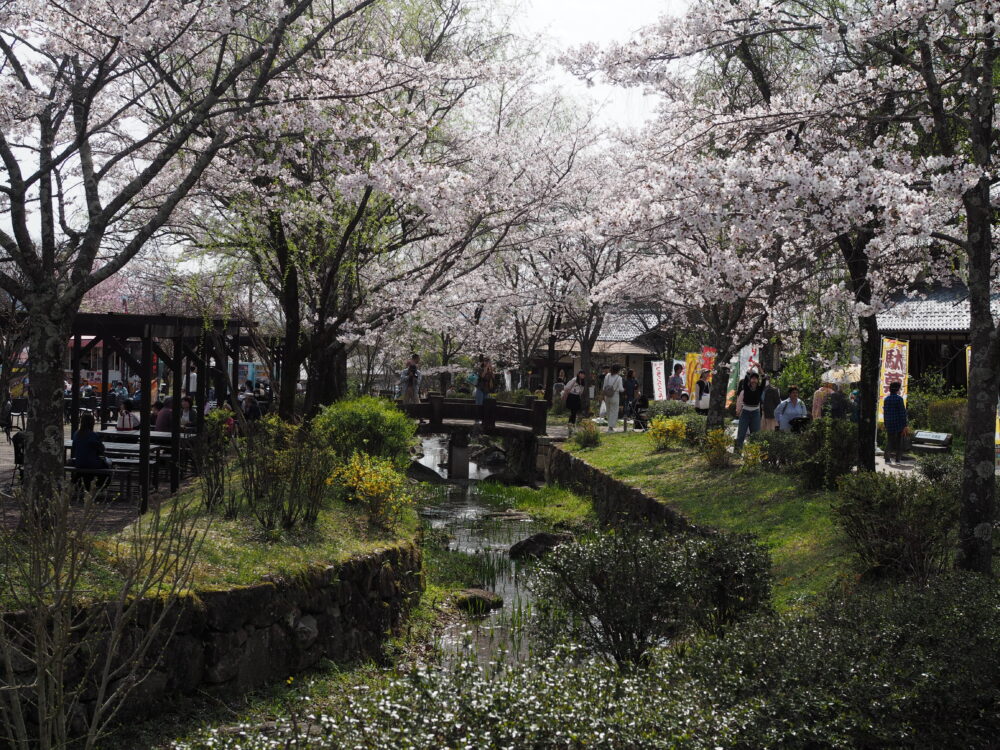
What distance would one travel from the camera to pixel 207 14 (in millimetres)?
9047

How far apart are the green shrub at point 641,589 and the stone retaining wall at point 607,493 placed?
1.72m

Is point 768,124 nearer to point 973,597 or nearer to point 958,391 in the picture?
point 973,597

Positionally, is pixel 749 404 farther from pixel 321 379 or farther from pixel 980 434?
pixel 980 434

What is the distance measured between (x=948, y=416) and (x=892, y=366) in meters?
3.70

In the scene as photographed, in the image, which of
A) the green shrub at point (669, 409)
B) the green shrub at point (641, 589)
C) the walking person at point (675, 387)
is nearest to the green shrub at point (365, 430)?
the green shrub at point (641, 589)

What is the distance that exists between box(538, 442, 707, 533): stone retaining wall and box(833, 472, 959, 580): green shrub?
6.34ft

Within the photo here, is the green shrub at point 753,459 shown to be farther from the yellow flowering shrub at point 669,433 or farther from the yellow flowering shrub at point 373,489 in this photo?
the yellow flowering shrub at point 373,489

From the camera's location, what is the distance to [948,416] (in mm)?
19047

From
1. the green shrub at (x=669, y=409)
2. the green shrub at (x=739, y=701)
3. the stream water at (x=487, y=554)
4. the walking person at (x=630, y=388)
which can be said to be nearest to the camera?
the green shrub at (x=739, y=701)

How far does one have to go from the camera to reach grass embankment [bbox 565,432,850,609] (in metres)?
8.45

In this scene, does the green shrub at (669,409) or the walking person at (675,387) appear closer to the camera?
the green shrub at (669,409)

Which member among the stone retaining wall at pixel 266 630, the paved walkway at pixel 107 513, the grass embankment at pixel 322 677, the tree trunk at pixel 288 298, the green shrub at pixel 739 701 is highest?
the tree trunk at pixel 288 298

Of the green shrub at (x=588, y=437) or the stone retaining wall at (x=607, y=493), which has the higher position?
the green shrub at (x=588, y=437)

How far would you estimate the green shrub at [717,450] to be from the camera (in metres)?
14.7
